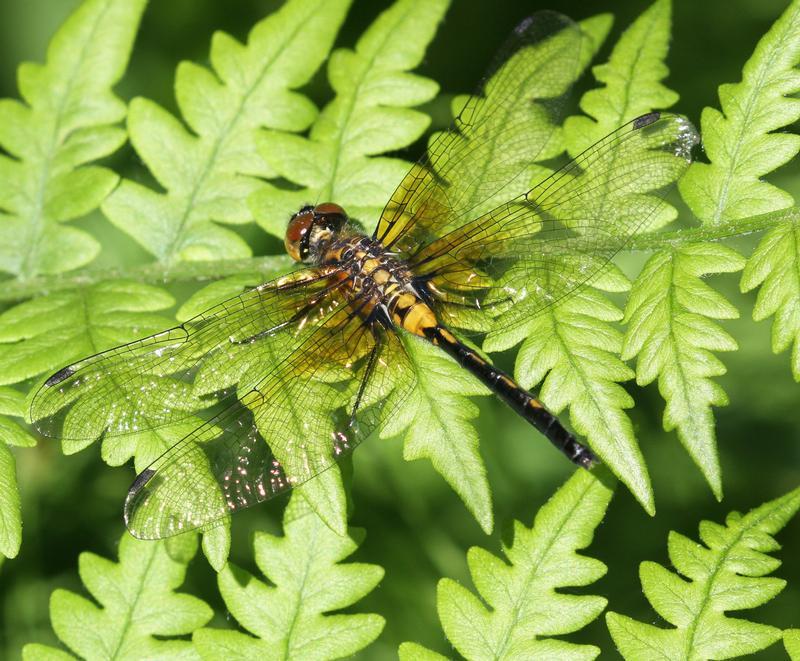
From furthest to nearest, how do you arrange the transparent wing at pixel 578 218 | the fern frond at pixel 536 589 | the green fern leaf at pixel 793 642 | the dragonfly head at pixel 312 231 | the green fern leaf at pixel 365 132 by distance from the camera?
the green fern leaf at pixel 365 132 < the dragonfly head at pixel 312 231 < the transparent wing at pixel 578 218 < the fern frond at pixel 536 589 < the green fern leaf at pixel 793 642

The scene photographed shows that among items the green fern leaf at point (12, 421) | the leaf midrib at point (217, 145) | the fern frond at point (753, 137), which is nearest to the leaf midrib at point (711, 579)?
the fern frond at point (753, 137)

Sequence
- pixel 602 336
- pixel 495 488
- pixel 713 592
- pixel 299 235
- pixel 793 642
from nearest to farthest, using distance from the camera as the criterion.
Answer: pixel 793 642, pixel 713 592, pixel 602 336, pixel 299 235, pixel 495 488

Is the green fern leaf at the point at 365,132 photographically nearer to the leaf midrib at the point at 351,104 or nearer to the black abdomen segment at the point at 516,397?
the leaf midrib at the point at 351,104

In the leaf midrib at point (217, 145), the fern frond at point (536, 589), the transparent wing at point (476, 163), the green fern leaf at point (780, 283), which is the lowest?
the fern frond at point (536, 589)

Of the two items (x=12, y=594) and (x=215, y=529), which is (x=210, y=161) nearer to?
(x=215, y=529)

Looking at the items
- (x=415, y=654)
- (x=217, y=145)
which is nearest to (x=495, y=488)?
(x=415, y=654)

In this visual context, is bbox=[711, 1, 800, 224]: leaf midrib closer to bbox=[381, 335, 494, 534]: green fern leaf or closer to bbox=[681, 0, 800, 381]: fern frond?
bbox=[681, 0, 800, 381]: fern frond

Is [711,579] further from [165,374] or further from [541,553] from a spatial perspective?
[165,374]
